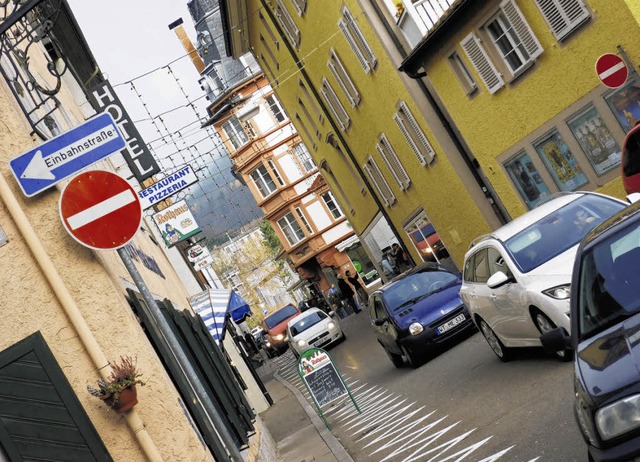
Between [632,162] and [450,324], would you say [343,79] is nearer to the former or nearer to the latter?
[450,324]

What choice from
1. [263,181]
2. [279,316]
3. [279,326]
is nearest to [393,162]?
[279,326]

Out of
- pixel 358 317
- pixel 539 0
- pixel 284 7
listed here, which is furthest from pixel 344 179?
pixel 539 0

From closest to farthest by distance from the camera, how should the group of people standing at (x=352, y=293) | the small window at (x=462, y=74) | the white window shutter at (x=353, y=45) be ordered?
the small window at (x=462, y=74) < the white window shutter at (x=353, y=45) < the group of people standing at (x=352, y=293)

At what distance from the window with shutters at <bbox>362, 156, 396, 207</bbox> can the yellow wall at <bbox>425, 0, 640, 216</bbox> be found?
36.0 feet

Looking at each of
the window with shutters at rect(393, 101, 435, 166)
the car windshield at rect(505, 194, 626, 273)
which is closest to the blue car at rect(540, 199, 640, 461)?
the car windshield at rect(505, 194, 626, 273)

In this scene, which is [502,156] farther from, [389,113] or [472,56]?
[389,113]

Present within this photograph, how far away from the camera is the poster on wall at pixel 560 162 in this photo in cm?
2177

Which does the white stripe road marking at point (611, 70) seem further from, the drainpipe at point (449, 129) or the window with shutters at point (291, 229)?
the window with shutters at point (291, 229)

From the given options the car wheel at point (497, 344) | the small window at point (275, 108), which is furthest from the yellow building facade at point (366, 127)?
the small window at point (275, 108)

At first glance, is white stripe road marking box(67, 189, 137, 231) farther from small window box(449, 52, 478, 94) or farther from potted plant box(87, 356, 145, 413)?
small window box(449, 52, 478, 94)

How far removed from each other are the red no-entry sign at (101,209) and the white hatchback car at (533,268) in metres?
5.52

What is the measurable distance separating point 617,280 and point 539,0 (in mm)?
15186

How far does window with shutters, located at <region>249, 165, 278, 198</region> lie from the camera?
79250mm

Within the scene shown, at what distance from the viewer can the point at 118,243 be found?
6.92 metres
